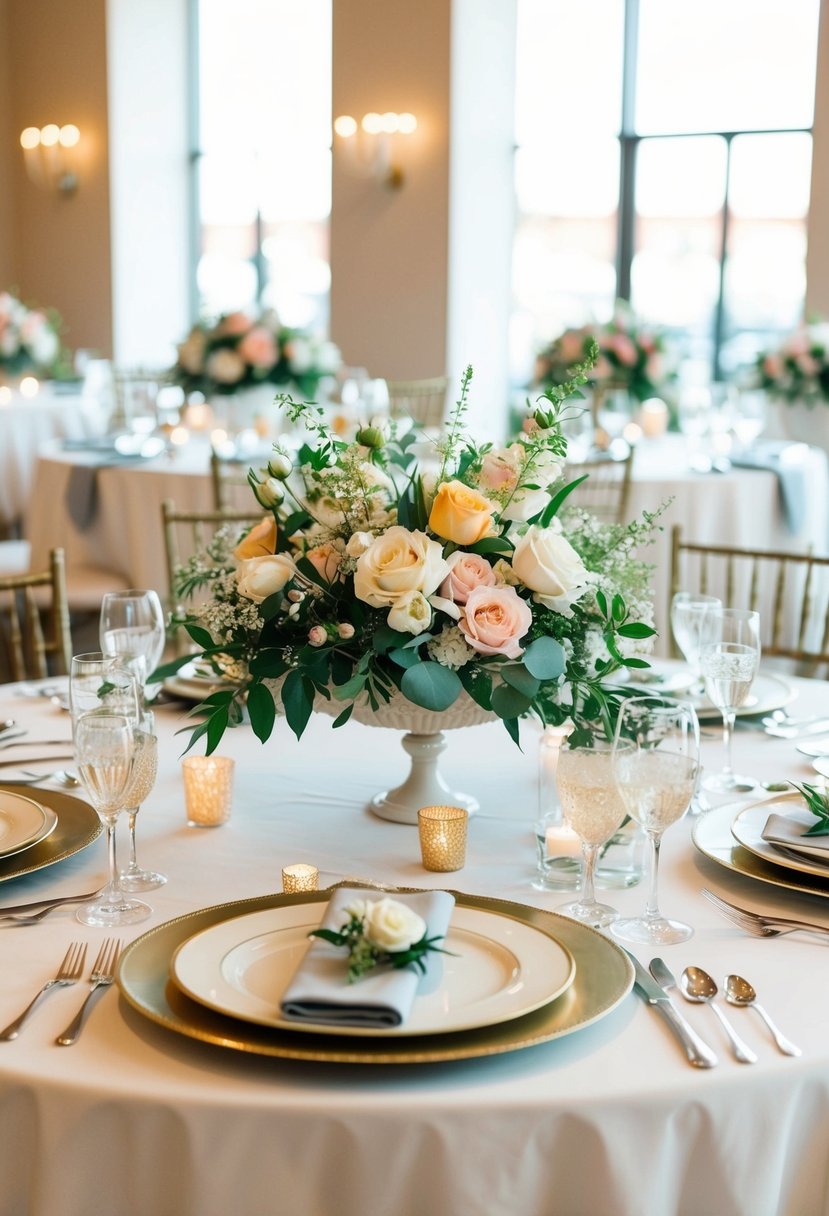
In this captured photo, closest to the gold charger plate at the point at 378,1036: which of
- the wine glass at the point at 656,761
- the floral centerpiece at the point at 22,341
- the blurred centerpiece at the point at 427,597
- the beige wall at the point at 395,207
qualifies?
the wine glass at the point at 656,761

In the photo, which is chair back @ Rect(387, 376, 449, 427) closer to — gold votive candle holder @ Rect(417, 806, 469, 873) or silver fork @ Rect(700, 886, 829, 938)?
gold votive candle holder @ Rect(417, 806, 469, 873)

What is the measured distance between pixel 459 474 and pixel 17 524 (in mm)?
5192

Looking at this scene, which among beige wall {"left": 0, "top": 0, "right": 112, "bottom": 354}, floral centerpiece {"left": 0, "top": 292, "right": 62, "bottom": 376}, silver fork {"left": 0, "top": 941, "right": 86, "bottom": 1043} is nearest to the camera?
silver fork {"left": 0, "top": 941, "right": 86, "bottom": 1043}

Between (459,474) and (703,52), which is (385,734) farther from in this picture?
(703,52)

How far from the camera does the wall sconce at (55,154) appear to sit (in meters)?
9.41

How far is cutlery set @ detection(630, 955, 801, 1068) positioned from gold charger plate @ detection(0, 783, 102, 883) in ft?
2.14

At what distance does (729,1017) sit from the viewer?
1242 mm

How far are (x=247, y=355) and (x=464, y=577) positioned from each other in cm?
419

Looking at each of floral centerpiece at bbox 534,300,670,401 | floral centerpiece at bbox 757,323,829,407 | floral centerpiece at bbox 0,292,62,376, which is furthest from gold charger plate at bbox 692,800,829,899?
floral centerpiece at bbox 0,292,62,376

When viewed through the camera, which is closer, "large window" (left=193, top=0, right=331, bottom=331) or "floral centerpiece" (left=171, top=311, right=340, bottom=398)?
"floral centerpiece" (left=171, top=311, right=340, bottom=398)

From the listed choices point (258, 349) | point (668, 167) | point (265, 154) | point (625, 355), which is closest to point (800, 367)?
point (625, 355)

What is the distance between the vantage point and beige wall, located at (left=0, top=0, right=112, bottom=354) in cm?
931

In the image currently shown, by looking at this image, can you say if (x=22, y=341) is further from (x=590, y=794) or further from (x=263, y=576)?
(x=590, y=794)

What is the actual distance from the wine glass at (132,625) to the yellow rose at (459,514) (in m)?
0.63
